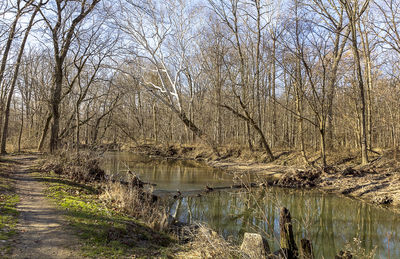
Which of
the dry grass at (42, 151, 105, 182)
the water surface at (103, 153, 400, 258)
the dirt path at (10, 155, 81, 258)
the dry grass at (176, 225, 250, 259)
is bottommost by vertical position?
the water surface at (103, 153, 400, 258)

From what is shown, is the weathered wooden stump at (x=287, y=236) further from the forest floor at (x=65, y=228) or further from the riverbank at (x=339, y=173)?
the forest floor at (x=65, y=228)

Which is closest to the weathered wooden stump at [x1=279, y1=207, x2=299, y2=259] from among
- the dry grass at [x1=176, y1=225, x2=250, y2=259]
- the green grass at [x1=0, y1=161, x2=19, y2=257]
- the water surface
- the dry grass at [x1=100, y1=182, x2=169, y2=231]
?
the water surface

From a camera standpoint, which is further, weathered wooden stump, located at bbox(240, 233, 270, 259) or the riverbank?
the riverbank

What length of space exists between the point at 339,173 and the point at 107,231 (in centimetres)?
1289

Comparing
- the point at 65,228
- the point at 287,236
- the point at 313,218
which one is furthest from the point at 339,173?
the point at 65,228

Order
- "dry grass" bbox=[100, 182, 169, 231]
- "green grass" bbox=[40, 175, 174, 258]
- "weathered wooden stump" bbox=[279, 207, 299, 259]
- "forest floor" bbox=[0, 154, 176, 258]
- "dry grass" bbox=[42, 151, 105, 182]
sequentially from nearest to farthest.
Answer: "forest floor" bbox=[0, 154, 176, 258] < "green grass" bbox=[40, 175, 174, 258] < "weathered wooden stump" bbox=[279, 207, 299, 259] < "dry grass" bbox=[100, 182, 169, 231] < "dry grass" bbox=[42, 151, 105, 182]

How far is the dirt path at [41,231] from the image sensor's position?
4734mm

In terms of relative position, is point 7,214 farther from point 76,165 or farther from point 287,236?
point 287,236

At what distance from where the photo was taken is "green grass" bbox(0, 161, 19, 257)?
4785mm

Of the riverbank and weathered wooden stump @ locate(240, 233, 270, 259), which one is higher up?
the riverbank

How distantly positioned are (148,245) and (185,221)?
314 centimetres

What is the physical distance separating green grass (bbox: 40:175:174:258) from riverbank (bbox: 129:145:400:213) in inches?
114

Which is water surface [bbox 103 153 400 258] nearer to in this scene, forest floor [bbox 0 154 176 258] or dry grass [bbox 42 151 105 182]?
forest floor [bbox 0 154 176 258]

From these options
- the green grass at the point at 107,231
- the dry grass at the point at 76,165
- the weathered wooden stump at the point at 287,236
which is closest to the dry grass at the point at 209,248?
the green grass at the point at 107,231
